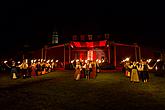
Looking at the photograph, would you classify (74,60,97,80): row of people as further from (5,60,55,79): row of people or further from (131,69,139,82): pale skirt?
(5,60,55,79): row of people

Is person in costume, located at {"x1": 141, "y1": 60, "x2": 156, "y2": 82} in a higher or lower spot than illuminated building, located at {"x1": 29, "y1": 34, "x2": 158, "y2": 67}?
lower

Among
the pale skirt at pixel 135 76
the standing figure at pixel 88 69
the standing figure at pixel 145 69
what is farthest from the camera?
the standing figure at pixel 88 69

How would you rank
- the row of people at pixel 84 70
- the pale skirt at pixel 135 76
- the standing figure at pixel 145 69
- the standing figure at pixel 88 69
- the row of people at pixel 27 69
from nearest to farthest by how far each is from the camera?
the standing figure at pixel 145 69 → the pale skirt at pixel 135 76 → the row of people at pixel 84 70 → the standing figure at pixel 88 69 → the row of people at pixel 27 69

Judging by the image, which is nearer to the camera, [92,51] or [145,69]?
[145,69]

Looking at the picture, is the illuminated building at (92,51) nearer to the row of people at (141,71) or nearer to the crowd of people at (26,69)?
the crowd of people at (26,69)

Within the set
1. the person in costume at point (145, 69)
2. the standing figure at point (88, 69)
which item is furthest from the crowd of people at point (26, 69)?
the person in costume at point (145, 69)

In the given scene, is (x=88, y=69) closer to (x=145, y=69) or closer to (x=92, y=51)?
(x=145, y=69)

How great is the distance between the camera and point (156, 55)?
24234 millimetres

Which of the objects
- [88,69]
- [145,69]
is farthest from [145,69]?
[88,69]

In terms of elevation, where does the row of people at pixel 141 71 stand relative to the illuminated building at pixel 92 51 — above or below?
below

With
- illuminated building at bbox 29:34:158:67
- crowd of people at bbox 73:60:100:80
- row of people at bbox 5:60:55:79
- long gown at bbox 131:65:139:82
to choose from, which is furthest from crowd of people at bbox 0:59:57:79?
long gown at bbox 131:65:139:82

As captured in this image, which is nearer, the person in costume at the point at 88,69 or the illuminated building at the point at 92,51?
the person in costume at the point at 88,69

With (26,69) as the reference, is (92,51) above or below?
above

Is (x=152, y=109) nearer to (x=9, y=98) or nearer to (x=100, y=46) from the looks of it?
(x=9, y=98)
